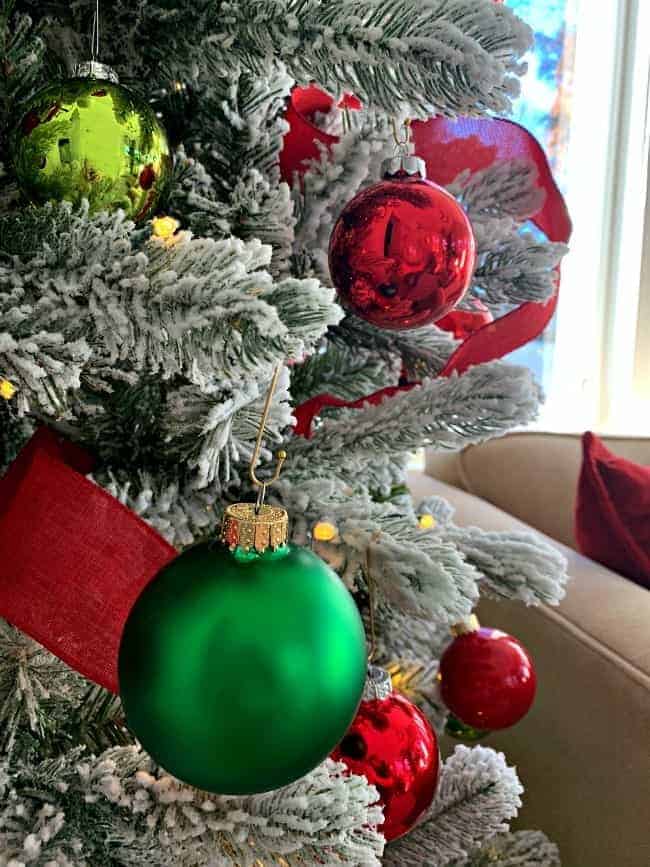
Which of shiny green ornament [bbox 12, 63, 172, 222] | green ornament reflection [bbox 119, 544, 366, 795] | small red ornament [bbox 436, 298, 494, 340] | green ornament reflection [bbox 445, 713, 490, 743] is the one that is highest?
shiny green ornament [bbox 12, 63, 172, 222]

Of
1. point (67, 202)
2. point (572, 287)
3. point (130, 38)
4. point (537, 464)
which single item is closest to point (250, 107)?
point (130, 38)

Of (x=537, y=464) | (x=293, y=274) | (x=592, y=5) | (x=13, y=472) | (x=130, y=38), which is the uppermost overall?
(x=592, y=5)

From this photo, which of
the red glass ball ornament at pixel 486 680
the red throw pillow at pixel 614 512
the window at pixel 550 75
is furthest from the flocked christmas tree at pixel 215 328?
the window at pixel 550 75

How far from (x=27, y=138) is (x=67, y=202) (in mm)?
35

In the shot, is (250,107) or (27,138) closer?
(27,138)

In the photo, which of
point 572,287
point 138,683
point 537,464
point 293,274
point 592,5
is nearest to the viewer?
point 138,683

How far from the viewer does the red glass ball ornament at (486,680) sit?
2.12ft

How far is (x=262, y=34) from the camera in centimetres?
36

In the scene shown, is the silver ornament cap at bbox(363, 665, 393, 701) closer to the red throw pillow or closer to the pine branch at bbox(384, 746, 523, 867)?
the pine branch at bbox(384, 746, 523, 867)

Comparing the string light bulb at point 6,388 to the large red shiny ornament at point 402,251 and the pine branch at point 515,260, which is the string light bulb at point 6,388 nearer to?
the large red shiny ornament at point 402,251

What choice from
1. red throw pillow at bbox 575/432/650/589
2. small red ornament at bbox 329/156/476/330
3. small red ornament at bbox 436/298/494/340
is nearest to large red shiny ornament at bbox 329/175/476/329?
small red ornament at bbox 329/156/476/330

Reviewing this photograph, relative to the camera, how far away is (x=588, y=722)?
0.77 m

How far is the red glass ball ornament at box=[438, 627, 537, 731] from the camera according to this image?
0.65 metres

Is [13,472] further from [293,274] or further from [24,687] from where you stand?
[293,274]
